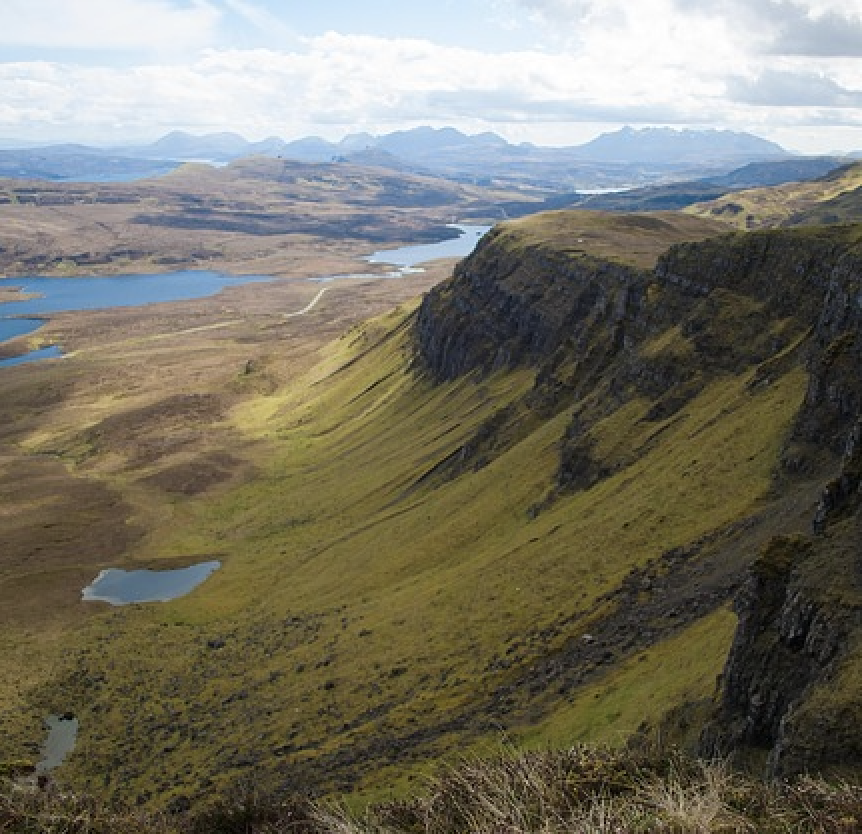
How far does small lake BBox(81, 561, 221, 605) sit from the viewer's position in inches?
3927

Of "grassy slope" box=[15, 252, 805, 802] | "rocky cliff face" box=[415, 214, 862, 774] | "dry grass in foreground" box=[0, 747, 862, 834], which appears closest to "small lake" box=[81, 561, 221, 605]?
"grassy slope" box=[15, 252, 805, 802]

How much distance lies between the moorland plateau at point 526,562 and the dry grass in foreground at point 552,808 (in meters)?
8.16

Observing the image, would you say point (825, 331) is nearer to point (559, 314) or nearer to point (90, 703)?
point (559, 314)

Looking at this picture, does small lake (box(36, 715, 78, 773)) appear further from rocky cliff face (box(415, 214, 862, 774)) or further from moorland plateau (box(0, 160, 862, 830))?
rocky cliff face (box(415, 214, 862, 774))

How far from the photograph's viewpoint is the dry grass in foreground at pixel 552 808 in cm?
1469

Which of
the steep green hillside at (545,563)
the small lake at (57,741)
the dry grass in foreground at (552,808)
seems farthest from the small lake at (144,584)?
the dry grass in foreground at (552,808)

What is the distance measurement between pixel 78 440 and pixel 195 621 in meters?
94.2

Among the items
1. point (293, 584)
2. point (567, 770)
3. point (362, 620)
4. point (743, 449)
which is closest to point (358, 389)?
point (293, 584)

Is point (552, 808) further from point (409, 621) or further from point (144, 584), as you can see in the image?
point (144, 584)

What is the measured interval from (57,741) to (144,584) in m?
35.5

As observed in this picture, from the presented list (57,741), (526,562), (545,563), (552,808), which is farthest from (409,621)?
(552,808)

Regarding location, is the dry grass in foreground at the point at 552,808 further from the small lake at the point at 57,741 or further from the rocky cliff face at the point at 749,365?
the small lake at the point at 57,741

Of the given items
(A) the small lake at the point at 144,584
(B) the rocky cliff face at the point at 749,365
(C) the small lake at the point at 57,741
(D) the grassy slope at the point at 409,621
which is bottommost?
(A) the small lake at the point at 144,584

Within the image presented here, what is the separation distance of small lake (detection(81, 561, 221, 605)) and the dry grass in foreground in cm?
8266
